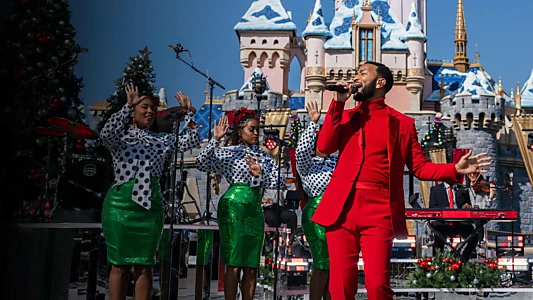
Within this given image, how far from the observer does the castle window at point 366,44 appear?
30.5 meters

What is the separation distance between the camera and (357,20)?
101 ft

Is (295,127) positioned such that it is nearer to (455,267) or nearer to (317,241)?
(455,267)

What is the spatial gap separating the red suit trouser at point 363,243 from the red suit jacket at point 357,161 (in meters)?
0.05

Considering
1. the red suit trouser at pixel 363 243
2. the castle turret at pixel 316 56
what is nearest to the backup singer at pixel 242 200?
the red suit trouser at pixel 363 243

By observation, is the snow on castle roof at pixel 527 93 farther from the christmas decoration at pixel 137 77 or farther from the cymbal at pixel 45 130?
the cymbal at pixel 45 130

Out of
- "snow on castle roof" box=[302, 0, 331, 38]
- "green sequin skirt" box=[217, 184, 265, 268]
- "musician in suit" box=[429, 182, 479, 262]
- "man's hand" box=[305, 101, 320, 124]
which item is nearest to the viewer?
"man's hand" box=[305, 101, 320, 124]

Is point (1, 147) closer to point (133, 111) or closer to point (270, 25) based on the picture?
point (133, 111)

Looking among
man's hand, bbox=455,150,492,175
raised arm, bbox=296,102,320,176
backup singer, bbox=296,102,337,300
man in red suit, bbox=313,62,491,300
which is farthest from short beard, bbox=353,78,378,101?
backup singer, bbox=296,102,337,300

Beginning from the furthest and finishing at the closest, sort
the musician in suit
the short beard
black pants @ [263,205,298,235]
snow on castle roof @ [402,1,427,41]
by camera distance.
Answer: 1. snow on castle roof @ [402,1,427,41]
2. black pants @ [263,205,298,235]
3. the musician in suit
4. the short beard

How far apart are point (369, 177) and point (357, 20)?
91.4 ft

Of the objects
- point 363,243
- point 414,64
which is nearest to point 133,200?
point 363,243

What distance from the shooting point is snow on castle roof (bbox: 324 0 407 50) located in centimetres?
3053

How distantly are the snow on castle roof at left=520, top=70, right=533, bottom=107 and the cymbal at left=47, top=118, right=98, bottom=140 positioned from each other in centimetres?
3684

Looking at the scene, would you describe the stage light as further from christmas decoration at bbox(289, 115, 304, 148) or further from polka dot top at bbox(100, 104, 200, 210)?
christmas decoration at bbox(289, 115, 304, 148)
